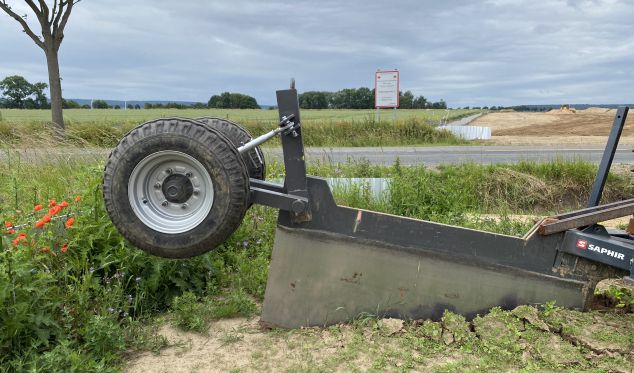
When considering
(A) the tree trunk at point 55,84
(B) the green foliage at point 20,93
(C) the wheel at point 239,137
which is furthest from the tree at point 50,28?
(B) the green foliage at point 20,93

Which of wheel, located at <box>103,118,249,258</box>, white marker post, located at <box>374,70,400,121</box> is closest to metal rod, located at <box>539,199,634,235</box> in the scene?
wheel, located at <box>103,118,249,258</box>

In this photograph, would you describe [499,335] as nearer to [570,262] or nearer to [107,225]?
[570,262]

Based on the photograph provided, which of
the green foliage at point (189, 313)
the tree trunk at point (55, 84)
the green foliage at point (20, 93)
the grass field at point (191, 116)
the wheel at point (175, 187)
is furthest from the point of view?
the green foliage at point (20, 93)

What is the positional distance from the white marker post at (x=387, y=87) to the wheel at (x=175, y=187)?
59.0ft

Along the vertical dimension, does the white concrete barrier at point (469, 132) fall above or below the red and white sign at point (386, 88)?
below

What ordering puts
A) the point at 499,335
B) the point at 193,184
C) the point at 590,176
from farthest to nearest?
the point at 590,176 < the point at 499,335 < the point at 193,184

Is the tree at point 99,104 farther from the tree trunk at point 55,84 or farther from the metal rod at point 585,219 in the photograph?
the metal rod at point 585,219

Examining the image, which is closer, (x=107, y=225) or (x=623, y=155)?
(x=107, y=225)

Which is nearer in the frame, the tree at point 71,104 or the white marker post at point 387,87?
the white marker post at point 387,87

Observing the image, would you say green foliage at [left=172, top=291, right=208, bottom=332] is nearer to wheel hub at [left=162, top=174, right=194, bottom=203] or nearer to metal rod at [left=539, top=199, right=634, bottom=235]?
wheel hub at [left=162, top=174, right=194, bottom=203]

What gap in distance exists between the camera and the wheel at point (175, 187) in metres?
2.86

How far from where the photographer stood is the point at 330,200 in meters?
3.34

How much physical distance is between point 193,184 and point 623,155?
14.7 m

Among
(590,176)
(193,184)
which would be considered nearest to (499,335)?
(193,184)
